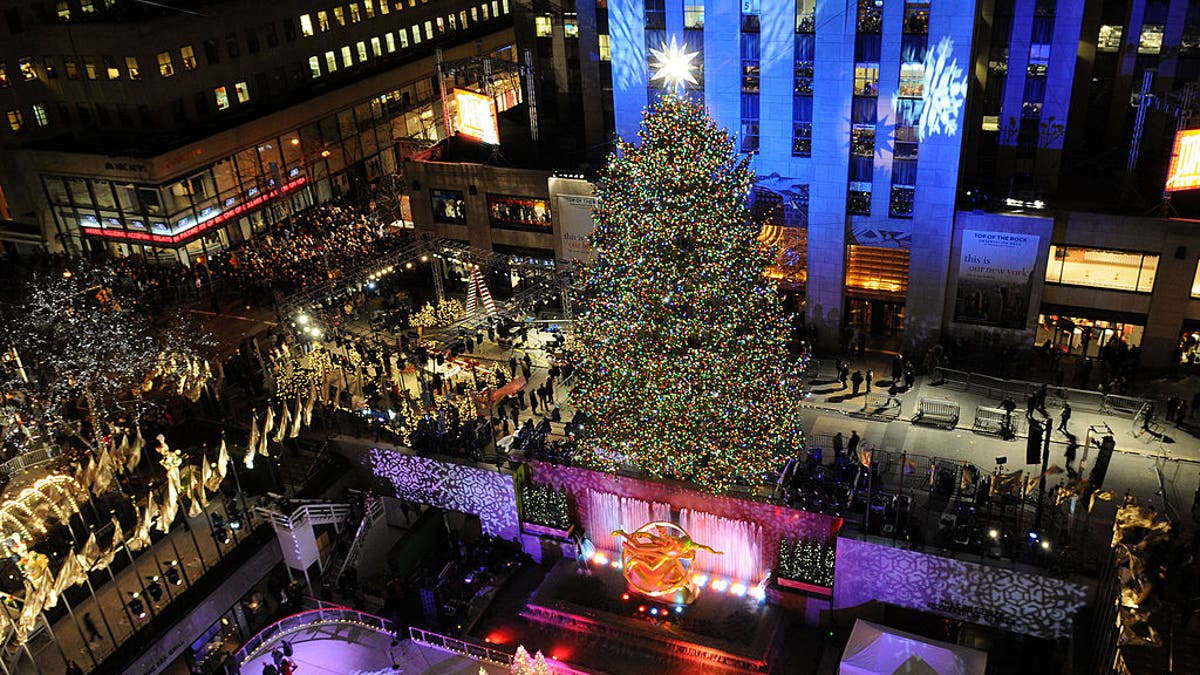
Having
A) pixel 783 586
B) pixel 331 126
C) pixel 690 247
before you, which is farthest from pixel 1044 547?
pixel 331 126

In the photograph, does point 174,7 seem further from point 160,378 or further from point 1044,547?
point 1044,547

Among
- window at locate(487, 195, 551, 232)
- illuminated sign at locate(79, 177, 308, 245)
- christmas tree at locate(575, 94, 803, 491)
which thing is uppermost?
christmas tree at locate(575, 94, 803, 491)

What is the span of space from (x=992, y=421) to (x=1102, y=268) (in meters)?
8.87

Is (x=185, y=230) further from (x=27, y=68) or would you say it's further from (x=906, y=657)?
(x=906, y=657)

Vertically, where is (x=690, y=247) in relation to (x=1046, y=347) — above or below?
above

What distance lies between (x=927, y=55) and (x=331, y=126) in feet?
133

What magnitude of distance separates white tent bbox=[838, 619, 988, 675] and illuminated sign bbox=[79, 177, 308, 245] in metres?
39.8

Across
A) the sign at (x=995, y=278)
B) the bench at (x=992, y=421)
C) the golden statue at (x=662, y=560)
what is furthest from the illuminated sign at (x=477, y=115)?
the bench at (x=992, y=421)

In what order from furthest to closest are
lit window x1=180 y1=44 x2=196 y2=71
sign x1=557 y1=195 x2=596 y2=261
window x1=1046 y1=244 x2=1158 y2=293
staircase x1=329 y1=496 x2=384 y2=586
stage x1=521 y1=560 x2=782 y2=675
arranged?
lit window x1=180 y1=44 x2=196 y2=71, sign x1=557 y1=195 x2=596 y2=261, window x1=1046 y1=244 x2=1158 y2=293, staircase x1=329 y1=496 x2=384 y2=586, stage x1=521 y1=560 x2=782 y2=675

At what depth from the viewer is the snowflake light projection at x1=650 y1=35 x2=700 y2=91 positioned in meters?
37.1

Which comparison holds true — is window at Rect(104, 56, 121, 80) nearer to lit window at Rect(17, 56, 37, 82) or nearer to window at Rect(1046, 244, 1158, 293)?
lit window at Rect(17, 56, 37, 82)

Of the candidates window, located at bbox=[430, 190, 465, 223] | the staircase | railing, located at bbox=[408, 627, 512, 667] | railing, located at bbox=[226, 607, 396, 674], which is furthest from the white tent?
window, located at bbox=[430, 190, 465, 223]

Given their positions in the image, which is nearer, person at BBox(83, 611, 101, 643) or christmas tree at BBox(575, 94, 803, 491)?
christmas tree at BBox(575, 94, 803, 491)

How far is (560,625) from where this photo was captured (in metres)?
25.5
